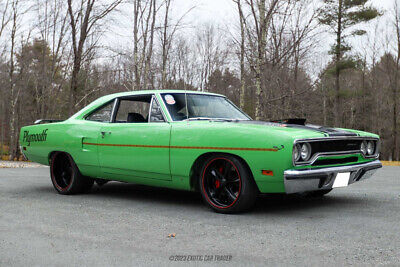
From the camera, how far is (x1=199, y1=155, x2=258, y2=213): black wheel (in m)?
4.28

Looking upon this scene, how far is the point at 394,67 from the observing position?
3161 centimetres

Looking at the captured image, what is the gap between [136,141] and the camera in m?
5.17

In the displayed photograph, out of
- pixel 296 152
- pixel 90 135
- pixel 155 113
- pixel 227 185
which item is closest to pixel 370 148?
pixel 296 152

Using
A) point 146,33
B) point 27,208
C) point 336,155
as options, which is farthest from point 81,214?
point 146,33

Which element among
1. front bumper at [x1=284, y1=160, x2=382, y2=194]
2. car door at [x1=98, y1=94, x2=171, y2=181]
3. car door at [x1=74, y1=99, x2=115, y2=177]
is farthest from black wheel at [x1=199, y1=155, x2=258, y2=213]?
car door at [x1=74, y1=99, x2=115, y2=177]

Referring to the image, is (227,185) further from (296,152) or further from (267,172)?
(296,152)

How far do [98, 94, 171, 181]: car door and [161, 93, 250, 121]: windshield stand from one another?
18cm

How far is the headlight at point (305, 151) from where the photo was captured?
411cm

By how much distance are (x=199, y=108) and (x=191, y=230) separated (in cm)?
198

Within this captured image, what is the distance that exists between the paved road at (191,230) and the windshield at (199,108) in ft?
3.80

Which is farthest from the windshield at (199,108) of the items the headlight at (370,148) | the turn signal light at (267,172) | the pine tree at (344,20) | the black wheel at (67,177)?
the pine tree at (344,20)

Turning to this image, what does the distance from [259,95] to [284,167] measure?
Result: 9.01 m

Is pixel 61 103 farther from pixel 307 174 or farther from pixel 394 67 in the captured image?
pixel 307 174

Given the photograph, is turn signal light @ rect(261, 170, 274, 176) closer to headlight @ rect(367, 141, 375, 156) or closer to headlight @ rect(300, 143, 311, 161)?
headlight @ rect(300, 143, 311, 161)
